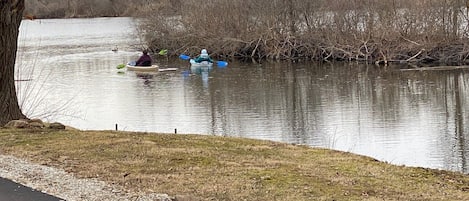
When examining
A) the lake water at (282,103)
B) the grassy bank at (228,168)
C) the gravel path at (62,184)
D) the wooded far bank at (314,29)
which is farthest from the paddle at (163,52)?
the gravel path at (62,184)

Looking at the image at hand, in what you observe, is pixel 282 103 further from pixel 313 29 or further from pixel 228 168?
pixel 228 168

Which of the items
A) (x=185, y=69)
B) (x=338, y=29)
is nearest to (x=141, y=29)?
(x=185, y=69)

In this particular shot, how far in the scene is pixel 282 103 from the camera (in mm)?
27438

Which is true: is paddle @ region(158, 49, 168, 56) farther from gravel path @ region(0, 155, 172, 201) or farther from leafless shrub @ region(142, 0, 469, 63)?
gravel path @ region(0, 155, 172, 201)

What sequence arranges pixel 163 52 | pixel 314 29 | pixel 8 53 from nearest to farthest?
1. pixel 8 53
2. pixel 314 29
3. pixel 163 52

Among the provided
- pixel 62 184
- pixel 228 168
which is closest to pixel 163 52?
pixel 228 168

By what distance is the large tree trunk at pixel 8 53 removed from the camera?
13.9 metres

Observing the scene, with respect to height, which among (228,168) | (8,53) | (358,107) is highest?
(8,53)

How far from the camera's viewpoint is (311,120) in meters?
23.1

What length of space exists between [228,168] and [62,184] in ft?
6.90

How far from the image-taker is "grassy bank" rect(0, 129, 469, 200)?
8102 mm

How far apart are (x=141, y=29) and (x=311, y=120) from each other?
3116 cm

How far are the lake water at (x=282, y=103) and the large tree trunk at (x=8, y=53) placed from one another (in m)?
6.78

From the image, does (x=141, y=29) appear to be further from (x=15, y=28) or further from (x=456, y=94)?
(x=15, y=28)
